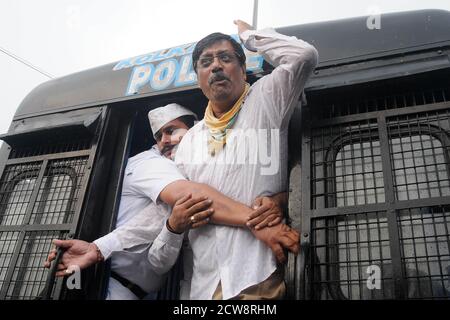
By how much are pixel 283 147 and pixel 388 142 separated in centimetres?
54

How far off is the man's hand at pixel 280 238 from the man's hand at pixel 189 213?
0.99 feet

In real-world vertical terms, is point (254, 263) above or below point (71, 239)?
below

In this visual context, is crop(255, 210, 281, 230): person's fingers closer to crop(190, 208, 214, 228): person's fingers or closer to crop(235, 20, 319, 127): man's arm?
crop(190, 208, 214, 228): person's fingers

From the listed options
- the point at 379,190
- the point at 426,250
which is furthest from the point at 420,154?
the point at 426,250

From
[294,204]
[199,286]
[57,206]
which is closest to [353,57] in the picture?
[294,204]

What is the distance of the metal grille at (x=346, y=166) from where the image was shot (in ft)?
7.16

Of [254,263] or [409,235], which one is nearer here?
[409,235]

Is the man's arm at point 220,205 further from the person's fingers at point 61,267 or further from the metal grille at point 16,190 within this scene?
the metal grille at point 16,190

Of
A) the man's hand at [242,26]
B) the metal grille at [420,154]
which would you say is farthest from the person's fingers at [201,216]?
the man's hand at [242,26]

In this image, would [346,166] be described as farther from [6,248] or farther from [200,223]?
[6,248]

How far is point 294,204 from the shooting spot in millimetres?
2277

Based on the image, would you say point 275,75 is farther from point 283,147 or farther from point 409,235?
point 409,235

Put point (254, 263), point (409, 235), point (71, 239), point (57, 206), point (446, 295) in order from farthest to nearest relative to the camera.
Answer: point (57, 206) < point (71, 239) < point (254, 263) < point (409, 235) < point (446, 295)

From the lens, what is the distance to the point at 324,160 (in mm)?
2303
